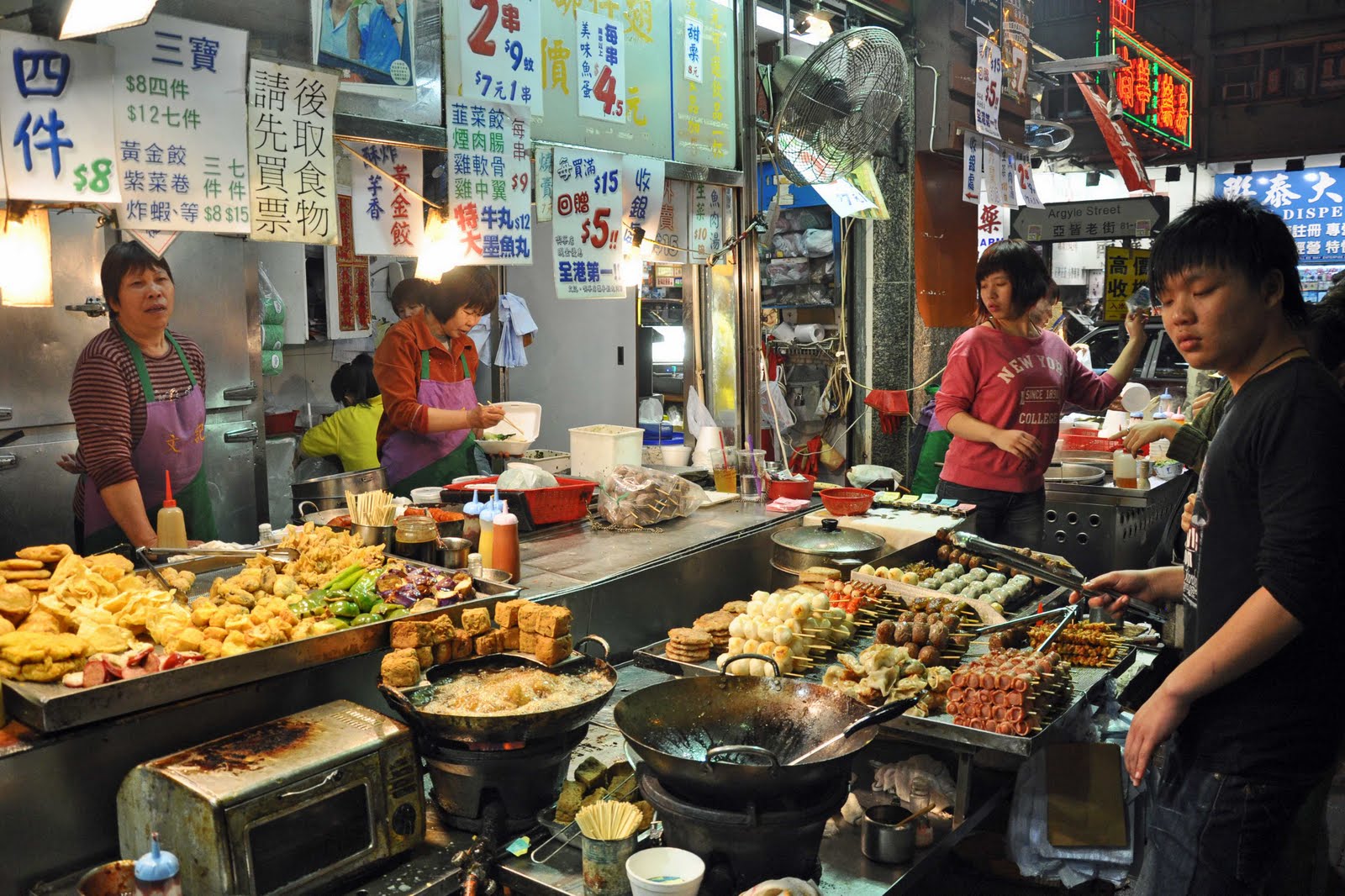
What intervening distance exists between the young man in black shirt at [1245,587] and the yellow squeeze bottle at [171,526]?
320cm

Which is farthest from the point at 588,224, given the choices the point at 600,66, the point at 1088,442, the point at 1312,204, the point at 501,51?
the point at 1312,204

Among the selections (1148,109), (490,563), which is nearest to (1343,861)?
(490,563)

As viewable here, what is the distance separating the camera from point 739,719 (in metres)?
2.65

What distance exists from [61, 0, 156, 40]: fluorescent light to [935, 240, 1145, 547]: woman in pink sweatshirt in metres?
3.80

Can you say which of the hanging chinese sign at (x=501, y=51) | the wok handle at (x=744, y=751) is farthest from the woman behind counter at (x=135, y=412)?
the wok handle at (x=744, y=751)

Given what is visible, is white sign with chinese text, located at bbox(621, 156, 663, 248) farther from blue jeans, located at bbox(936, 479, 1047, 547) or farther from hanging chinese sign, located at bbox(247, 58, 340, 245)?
blue jeans, located at bbox(936, 479, 1047, 547)

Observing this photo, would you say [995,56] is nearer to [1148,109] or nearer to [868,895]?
[1148,109]

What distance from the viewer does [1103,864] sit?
341 cm

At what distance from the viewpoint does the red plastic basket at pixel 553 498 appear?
449 cm

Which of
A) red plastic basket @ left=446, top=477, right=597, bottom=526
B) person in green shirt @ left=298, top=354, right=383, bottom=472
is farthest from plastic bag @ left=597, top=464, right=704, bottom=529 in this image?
person in green shirt @ left=298, top=354, right=383, bottom=472

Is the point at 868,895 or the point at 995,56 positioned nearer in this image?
the point at 868,895

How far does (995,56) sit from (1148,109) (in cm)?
474

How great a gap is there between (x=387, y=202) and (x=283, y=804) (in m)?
2.89

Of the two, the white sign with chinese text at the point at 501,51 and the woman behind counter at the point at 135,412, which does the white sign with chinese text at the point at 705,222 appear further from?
the woman behind counter at the point at 135,412
